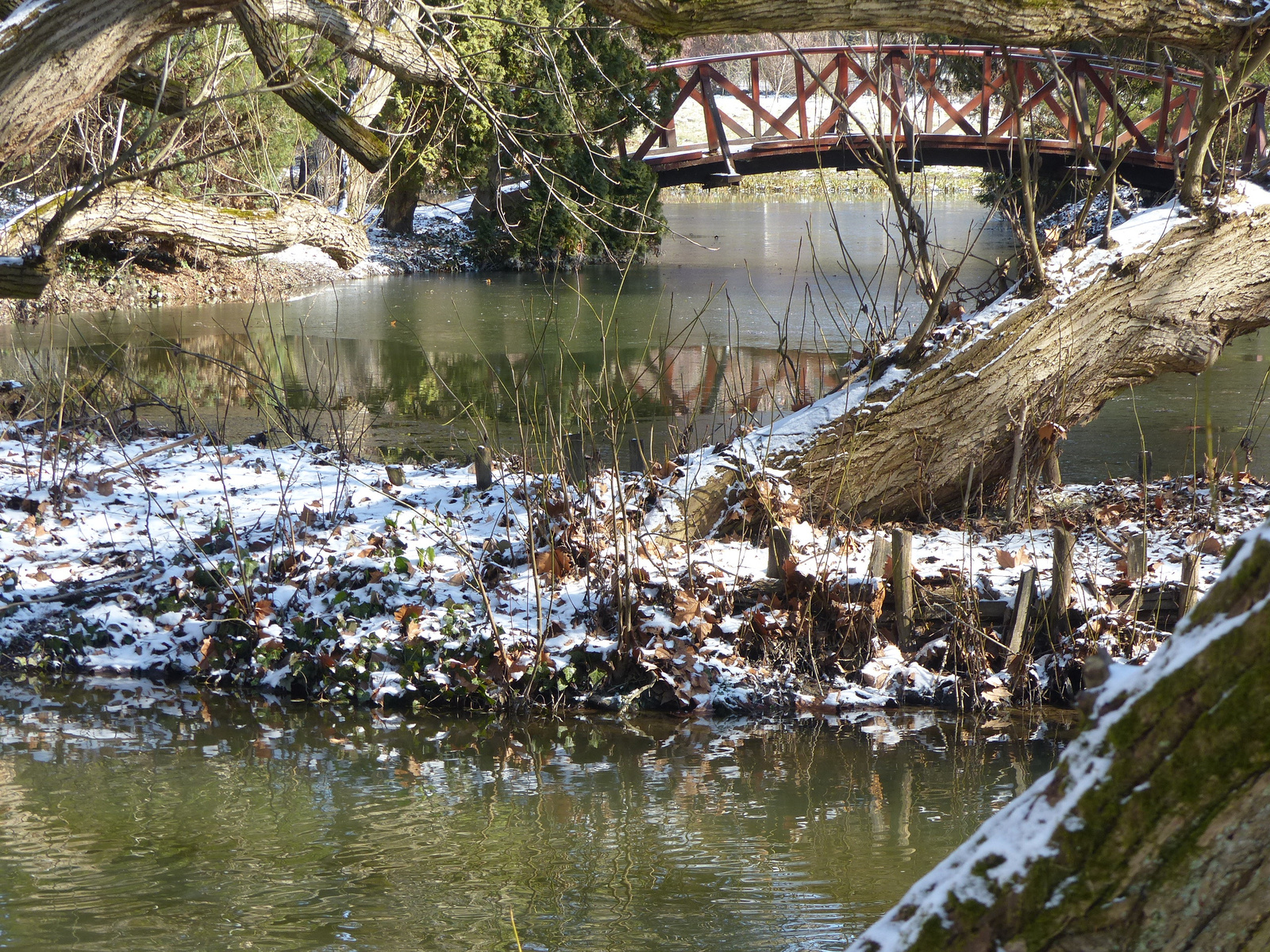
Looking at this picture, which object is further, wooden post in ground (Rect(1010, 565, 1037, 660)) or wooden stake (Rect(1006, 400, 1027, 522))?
wooden stake (Rect(1006, 400, 1027, 522))

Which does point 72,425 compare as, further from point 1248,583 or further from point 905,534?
point 1248,583

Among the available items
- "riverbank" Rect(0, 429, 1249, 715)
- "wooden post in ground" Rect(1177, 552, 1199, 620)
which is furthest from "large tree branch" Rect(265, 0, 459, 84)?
"wooden post in ground" Rect(1177, 552, 1199, 620)

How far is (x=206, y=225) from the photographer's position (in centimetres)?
1026

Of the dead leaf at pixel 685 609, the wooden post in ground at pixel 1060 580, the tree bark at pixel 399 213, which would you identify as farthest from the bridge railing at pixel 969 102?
the dead leaf at pixel 685 609

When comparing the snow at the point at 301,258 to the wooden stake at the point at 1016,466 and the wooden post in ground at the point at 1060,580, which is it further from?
the wooden post in ground at the point at 1060,580

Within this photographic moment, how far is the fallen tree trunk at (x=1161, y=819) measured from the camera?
4.31 ft

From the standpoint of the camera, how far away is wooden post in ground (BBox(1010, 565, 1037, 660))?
504 cm

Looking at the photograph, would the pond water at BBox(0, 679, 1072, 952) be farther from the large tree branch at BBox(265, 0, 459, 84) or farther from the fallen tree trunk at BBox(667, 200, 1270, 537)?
the large tree branch at BBox(265, 0, 459, 84)

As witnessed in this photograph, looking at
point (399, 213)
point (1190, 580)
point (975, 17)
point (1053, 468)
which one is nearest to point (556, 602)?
point (1190, 580)

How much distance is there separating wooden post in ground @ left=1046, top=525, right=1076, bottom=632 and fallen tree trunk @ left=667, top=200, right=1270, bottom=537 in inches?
46.0

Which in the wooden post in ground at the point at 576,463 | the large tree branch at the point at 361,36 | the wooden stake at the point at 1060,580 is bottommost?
the wooden stake at the point at 1060,580

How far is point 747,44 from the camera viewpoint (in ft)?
211

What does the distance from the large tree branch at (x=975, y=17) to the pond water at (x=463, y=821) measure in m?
2.88

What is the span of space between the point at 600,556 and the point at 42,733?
2552mm
